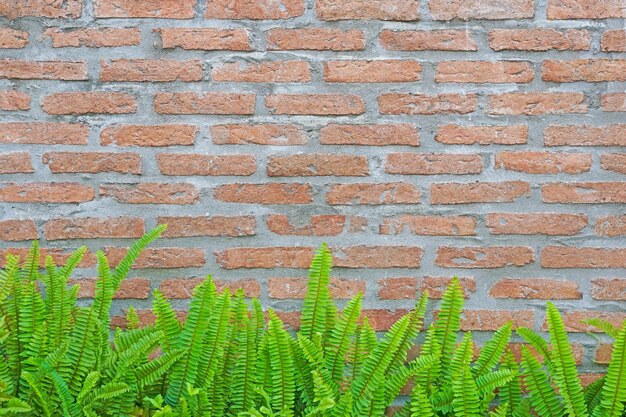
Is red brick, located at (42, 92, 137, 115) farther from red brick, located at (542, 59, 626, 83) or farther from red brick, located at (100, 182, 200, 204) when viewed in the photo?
red brick, located at (542, 59, 626, 83)

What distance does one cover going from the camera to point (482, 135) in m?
2.01

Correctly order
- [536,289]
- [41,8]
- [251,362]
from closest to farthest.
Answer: [251,362]
[41,8]
[536,289]

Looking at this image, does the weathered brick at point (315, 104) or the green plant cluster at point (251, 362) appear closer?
the green plant cluster at point (251, 362)

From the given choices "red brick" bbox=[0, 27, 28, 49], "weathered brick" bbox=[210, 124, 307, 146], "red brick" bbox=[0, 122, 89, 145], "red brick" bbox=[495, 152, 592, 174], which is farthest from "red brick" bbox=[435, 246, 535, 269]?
"red brick" bbox=[0, 27, 28, 49]

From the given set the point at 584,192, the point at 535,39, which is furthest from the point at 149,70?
the point at 584,192

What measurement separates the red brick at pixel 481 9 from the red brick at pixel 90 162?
1.05 meters

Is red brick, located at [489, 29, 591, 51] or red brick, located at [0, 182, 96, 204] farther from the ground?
red brick, located at [489, 29, 591, 51]

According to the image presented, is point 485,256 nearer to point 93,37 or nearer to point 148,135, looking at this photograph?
point 148,135

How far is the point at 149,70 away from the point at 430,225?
1.01 metres

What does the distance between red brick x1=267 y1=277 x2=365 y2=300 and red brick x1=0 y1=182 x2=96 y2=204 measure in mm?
645

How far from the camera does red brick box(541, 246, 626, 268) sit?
6.66 ft

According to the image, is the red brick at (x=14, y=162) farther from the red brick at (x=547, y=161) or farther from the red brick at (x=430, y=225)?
the red brick at (x=547, y=161)

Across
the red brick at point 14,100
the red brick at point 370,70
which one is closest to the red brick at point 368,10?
the red brick at point 370,70

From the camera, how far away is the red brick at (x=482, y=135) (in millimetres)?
2004
